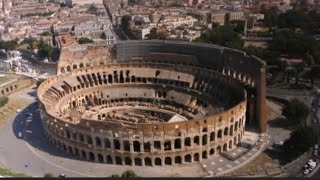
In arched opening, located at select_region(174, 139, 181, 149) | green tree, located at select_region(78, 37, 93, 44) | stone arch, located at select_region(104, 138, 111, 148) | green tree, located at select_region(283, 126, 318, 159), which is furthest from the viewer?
green tree, located at select_region(78, 37, 93, 44)

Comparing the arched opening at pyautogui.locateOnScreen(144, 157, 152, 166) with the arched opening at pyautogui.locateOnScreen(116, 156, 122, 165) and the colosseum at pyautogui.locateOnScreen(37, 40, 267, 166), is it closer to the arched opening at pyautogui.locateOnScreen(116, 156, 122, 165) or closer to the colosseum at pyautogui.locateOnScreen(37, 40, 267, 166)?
the colosseum at pyautogui.locateOnScreen(37, 40, 267, 166)

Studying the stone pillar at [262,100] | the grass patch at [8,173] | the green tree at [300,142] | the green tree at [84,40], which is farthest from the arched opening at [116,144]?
the green tree at [84,40]

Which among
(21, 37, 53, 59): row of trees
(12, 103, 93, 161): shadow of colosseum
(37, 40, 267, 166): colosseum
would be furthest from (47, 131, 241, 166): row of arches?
Result: (21, 37, 53, 59): row of trees

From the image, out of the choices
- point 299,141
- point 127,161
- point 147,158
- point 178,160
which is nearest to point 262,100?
point 299,141

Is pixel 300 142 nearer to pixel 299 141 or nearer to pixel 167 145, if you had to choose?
pixel 299 141

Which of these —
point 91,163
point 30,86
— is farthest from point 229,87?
point 30,86

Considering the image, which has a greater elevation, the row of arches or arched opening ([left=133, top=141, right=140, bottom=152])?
arched opening ([left=133, top=141, right=140, bottom=152])

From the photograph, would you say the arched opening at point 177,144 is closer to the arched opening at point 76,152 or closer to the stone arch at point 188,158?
the stone arch at point 188,158

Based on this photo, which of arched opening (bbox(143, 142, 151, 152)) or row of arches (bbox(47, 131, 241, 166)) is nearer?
arched opening (bbox(143, 142, 151, 152))

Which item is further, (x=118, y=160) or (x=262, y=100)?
(x=262, y=100)

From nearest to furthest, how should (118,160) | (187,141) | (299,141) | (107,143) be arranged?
1. (299,141)
2. (187,141)
3. (107,143)
4. (118,160)
